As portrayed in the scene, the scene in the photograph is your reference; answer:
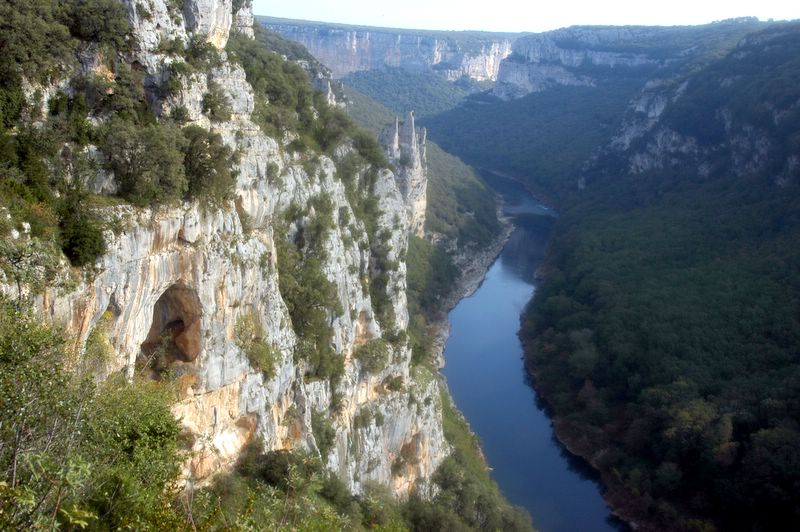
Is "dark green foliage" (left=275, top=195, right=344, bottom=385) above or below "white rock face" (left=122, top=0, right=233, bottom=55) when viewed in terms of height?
below

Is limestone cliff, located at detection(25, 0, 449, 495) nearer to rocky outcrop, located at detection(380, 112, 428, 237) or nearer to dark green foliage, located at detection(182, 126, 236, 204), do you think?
dark green foliage, located at detection(182, 126, 236, 204)

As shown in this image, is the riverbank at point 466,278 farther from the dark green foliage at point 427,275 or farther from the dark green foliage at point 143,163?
the dark green foliage at point 143,163

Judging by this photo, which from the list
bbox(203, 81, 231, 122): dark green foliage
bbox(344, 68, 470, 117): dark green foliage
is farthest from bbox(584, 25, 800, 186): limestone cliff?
bbox(344, 68, 470, 117): dark green foliage

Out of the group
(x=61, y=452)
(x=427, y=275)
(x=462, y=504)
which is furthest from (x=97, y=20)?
(x=427, y=275)

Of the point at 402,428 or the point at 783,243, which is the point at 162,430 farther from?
the point at 783,243

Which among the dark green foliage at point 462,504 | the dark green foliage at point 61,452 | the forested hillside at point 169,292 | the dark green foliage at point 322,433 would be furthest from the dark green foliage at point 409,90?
the dark green foliage at point 61,452

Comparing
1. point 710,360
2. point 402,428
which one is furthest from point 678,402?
point 402,428
